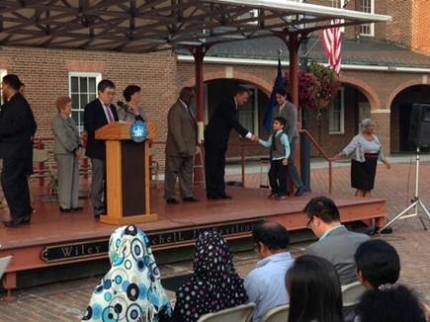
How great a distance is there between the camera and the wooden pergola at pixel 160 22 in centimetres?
963

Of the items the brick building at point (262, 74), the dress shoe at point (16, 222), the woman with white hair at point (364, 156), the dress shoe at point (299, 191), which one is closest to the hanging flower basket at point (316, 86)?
the woman with white hair at point (364, 156)

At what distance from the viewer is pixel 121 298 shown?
4152 millimetres

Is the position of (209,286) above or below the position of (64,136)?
below

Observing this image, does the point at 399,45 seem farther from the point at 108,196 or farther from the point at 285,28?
the point at 108,196

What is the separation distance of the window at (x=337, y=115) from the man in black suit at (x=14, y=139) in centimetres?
2300

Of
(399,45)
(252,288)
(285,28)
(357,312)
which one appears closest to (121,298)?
(252,288)

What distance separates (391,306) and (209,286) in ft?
5.98

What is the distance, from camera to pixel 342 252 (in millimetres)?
4453

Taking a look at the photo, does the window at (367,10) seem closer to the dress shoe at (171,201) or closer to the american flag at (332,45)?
the american flag at (332,45)

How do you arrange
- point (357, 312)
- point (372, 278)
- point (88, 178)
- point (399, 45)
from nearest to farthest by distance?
point (357, 312), point (372, 278), point (88, 178), point (399, 45)

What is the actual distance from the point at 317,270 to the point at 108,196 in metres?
5.94

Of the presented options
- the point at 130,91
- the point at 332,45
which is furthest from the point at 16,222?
the point at 332,45

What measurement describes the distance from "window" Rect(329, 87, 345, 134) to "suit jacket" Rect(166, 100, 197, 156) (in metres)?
20.2

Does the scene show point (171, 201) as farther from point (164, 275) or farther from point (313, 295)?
point (313, 295)
